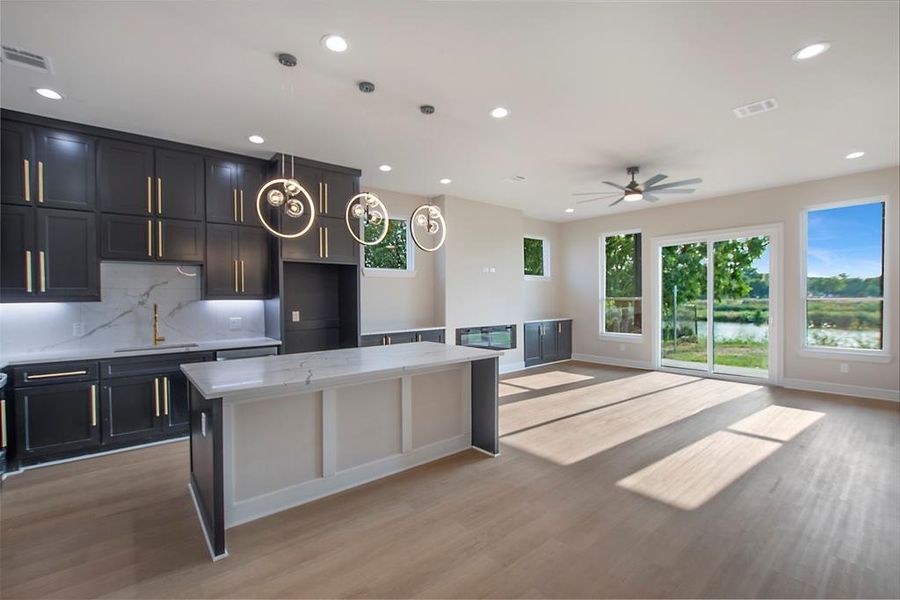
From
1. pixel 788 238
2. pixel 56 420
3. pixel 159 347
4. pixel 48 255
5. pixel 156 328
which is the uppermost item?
pixel 788 238

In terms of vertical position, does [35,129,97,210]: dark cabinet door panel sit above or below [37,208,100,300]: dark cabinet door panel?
above

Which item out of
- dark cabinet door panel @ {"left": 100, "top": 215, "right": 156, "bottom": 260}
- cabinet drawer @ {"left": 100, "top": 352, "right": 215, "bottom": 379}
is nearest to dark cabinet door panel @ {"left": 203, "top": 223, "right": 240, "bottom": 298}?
dark cabinet door panel @ {"left": 100, "top": 215, "right": 156, "bottom": 260}

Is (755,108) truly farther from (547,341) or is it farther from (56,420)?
(56,420)

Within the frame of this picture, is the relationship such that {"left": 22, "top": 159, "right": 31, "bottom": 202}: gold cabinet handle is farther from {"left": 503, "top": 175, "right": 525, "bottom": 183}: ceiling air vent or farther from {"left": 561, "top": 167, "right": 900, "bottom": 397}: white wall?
{"left": 561, "top": 167, "right": 900, "bottom": 397}: white wall

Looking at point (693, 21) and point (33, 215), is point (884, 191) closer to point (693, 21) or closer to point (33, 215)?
point (693, 21)

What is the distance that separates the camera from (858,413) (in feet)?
14.9

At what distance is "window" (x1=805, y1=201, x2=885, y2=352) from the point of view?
521 centimetres

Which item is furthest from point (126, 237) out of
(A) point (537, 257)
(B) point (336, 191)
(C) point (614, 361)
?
(C) point (614, 361)

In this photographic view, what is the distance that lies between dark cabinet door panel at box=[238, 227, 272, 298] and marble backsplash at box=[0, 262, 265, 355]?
309mm

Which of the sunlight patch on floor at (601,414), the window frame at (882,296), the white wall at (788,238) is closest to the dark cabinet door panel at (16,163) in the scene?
the sunlight patch on floor at (601,414)

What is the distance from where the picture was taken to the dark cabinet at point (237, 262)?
4215 mm

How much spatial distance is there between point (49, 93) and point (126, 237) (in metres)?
1.22

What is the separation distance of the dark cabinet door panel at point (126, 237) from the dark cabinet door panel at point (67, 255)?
0.08 metres

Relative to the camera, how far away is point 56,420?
3305 millimetres
